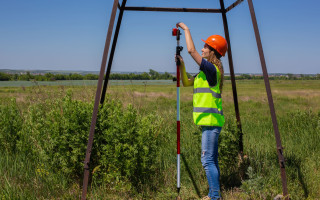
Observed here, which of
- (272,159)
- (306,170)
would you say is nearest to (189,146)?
(272,159)

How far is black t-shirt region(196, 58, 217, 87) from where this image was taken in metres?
3.21

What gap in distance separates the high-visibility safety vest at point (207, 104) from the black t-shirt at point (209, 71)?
8cm

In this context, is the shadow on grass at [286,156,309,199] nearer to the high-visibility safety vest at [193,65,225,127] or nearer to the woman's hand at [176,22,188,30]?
the high-visibility safety vest at [193,65,225,127]

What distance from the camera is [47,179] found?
4.00 metres

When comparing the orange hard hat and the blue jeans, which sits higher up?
the orange hard hat

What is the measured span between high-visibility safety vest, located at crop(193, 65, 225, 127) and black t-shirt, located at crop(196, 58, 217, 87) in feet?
0.27

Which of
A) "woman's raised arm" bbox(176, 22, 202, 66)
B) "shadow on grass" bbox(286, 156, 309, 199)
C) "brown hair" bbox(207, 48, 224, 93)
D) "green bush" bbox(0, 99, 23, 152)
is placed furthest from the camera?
"green bush" bbox(0, 99, 23, 152)

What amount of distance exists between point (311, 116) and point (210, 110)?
238 inches

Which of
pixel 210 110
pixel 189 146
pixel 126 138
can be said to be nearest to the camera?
pixel 210 110

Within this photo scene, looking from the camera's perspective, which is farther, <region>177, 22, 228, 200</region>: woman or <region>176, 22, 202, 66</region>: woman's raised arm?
<region>177, 22, 228, 200</region>: woman

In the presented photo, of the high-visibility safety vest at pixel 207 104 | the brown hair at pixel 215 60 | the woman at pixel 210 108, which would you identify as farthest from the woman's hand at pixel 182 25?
the high-visibility safety vest at pixel 207 104

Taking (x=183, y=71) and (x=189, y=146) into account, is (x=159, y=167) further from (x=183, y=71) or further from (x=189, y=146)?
(x=183, y=71)

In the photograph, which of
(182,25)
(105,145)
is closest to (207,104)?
(182,25)

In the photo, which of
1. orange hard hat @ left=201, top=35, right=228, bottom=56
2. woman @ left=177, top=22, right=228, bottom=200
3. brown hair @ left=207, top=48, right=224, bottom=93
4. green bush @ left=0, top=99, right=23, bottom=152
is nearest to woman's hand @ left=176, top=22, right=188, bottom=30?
woman @ left=177, top=22, right=228, bottom=200
